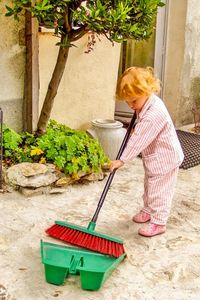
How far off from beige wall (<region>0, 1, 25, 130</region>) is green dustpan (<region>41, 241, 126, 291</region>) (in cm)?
202

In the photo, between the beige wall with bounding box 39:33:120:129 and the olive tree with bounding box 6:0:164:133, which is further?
the beige wall with bounding box 39:33:120:129

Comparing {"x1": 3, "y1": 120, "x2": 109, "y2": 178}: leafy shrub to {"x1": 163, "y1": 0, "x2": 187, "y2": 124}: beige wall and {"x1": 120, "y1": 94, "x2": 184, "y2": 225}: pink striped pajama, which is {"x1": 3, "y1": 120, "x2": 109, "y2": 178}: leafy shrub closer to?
{"x1": 120, "y1": 94, "x2": 184, "y2": 225}: pink striped pajama

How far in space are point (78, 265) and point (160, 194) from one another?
3.01ft

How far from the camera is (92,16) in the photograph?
3479 millimetres

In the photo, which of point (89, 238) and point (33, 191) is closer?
point (89, 238)

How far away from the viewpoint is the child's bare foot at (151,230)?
10.0 feet

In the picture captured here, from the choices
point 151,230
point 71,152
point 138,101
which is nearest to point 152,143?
point 138,101

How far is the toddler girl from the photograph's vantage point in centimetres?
283

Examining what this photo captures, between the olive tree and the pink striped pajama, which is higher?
the olive tree

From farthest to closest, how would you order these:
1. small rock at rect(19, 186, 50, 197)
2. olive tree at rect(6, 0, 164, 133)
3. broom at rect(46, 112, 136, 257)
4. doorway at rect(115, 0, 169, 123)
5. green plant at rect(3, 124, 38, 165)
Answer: doorway at rect(115, 0, 169, 123), green plant at rect(3, 124, 38, 165), small rock at rect(19, 186, 50, 197), olive tree at rect(6, 0, 164, 133), broom at rect(46, 112, 136, 257)

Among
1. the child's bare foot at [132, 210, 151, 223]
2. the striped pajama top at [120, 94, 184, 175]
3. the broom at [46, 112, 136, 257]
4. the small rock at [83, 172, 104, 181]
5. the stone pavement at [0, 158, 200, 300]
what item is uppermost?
the striped pajama top at [120, 94, 184, 175]

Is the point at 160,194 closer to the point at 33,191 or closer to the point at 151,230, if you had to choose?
the point at 151,230

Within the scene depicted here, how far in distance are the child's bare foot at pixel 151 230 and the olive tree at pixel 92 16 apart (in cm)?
156

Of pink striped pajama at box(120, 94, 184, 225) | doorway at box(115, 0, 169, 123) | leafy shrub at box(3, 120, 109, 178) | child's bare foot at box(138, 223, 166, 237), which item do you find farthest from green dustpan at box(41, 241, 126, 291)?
doorway at box(115, 0, 169, 123)
